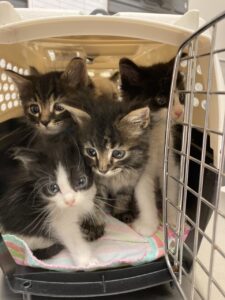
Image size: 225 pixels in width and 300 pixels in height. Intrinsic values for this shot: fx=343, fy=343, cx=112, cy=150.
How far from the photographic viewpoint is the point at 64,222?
883 millimetres

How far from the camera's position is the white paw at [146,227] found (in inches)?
38.0

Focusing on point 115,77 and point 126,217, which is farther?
point 115,77

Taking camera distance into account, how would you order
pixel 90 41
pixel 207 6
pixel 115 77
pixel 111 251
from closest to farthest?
1. pixel 111 251
2. pixel 90 41
3. pixel 115 77
4. pixel 207 6

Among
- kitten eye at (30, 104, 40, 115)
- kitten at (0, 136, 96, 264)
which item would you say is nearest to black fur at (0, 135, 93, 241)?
kitten at (0, 136, 96, 264)

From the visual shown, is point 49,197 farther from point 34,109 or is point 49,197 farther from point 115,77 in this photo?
point 115,77

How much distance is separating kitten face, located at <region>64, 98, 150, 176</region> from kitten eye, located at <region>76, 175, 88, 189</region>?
0.04 metres

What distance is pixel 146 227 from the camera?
0.97 metres

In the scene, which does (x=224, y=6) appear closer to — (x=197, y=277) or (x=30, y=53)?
(x=30, y=53)

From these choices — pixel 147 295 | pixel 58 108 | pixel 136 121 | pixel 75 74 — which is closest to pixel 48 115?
pixel 58 108

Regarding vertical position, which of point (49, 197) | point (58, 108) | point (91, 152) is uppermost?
point (58, 108)

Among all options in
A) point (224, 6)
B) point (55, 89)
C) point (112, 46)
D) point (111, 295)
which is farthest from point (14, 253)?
point (224, 6)

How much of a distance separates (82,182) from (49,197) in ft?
0.29

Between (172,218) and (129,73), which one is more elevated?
(129,73)

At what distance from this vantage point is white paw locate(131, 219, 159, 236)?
3.17ft
